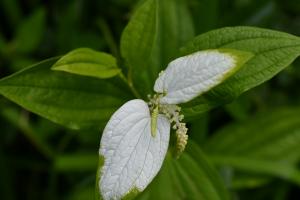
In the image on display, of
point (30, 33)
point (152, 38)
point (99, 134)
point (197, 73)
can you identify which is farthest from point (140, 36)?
point (30, 33)

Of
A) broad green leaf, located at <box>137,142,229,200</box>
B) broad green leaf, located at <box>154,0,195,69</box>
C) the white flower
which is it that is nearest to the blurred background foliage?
broad green leaf, located at <box>154,0,195,69</box>

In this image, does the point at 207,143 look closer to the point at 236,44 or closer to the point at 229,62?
the point at 236,44

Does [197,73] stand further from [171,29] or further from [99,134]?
[99,134]

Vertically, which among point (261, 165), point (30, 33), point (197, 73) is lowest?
point (261, 165)

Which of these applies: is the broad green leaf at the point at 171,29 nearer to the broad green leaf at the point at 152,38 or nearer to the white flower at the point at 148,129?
the broad green leaf at the point at 152,38

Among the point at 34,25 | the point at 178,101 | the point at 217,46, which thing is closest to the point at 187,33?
the point at 217,46

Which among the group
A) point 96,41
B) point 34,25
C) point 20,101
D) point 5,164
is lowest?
point 5,164

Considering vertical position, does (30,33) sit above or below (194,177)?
above
